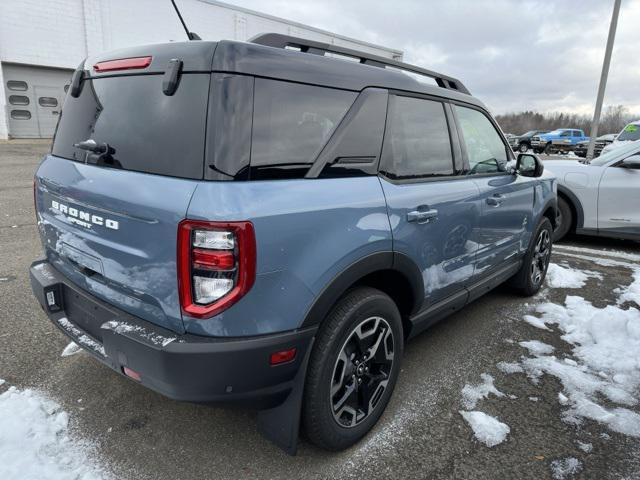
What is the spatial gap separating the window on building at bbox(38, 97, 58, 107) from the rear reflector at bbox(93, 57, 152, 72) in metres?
20.3

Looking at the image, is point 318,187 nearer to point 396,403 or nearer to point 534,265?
point 396,403

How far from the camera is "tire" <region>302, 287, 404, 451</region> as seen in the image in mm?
2100

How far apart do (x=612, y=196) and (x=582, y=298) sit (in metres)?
2.57

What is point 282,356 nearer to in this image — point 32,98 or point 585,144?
point 32,98

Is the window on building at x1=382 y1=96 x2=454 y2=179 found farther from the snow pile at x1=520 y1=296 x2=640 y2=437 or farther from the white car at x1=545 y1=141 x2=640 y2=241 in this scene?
the white car at x1=545 y1=141 x2=640 y2=241

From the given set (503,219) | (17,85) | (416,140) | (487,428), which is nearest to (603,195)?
(503,219)

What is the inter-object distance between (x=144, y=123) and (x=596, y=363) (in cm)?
337

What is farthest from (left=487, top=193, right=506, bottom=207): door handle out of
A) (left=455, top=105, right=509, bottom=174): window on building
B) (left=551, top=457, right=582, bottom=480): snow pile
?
(left=551, top=457, right=582, bottom=480): snow pile

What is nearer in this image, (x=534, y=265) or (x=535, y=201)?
(x=535, y=201)

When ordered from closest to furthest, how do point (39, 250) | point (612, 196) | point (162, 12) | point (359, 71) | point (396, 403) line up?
point (359, 71) → point (396, 403) → point (39, 250) → point (612, 196) → point (162, 12)

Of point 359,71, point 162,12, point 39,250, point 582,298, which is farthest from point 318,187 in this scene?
point 162,12

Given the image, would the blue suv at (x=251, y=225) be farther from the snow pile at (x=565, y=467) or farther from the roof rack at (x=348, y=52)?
the snow pile at (x=565, y=467)

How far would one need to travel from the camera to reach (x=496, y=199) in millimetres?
3420

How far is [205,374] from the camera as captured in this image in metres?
1.78
